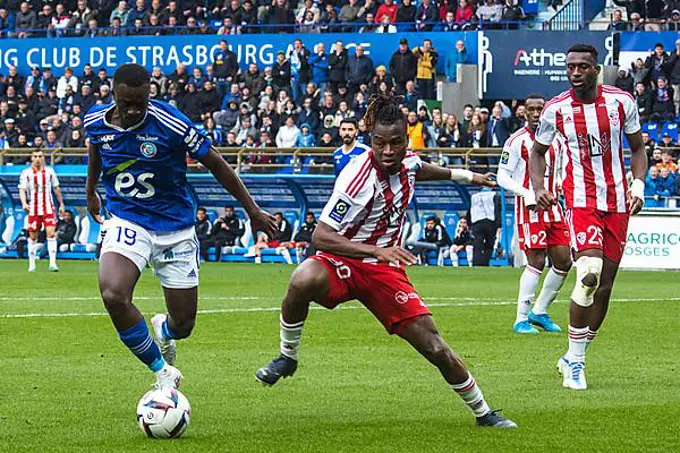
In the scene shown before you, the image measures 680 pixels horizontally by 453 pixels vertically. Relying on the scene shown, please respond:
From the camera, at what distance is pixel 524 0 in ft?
116

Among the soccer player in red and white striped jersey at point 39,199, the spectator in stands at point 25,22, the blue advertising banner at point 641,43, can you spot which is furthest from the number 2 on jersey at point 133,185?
the spectator in stands at point 25,22

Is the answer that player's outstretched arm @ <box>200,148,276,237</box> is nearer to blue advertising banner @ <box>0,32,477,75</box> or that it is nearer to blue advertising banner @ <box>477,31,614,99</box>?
blue advertising banner @ <box>477,31,614,99</box>

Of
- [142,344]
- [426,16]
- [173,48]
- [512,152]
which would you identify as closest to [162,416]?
[142,344]

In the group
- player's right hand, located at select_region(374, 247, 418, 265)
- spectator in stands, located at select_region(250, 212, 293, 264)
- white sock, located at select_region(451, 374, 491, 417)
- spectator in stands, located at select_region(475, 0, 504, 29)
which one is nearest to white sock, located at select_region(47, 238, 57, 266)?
spectator in stands, located at select_region(250, 212, 293, 264)

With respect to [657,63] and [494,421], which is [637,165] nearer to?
[494,421]

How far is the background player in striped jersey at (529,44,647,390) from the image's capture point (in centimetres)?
1018

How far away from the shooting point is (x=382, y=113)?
788 centimetres

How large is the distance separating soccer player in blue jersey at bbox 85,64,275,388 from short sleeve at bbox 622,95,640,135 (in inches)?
126

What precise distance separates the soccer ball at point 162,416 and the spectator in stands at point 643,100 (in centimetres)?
2420

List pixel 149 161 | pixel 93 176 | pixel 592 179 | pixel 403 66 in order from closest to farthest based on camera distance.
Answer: pixel 149 161 → pixel 93 176 → pixel 592 179 → pixel 403 66

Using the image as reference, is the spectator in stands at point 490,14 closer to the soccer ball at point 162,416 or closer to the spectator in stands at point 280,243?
the spectator in stands at point 280,243

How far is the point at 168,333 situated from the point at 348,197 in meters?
2.24

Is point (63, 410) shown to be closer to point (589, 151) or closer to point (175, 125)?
point (175, 125)

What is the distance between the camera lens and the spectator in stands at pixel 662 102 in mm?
30781
